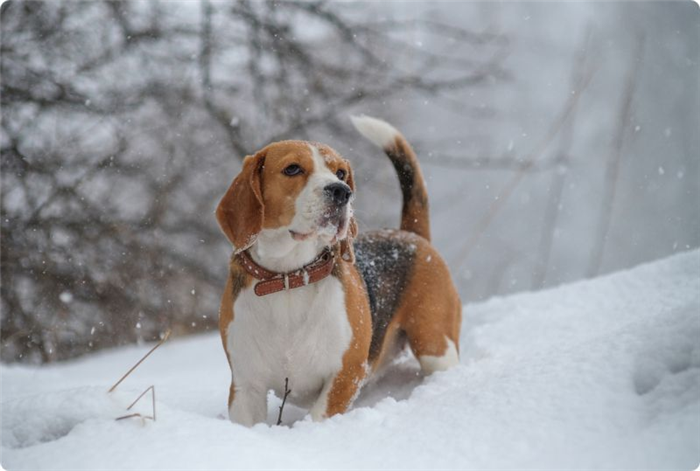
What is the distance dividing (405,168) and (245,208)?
1295 millimetres

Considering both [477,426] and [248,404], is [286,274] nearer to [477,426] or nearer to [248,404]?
[248,404]

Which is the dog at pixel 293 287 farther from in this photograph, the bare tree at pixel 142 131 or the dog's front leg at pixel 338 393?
the bare tree at pixel 142 131

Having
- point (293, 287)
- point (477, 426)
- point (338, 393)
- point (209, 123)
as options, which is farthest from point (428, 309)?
point (209, 123)

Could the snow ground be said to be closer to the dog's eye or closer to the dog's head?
the dog's head

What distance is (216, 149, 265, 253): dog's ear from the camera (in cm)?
233

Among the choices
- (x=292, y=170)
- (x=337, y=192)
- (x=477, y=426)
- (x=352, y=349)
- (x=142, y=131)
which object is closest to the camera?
(x=477, y=426)

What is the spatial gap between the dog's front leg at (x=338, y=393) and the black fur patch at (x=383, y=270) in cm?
34

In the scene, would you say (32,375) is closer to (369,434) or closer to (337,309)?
(337,309)

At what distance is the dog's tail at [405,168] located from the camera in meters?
3.31

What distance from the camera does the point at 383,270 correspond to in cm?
304

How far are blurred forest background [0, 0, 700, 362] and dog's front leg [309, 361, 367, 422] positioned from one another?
7.37ft

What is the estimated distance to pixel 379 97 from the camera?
5.77 m

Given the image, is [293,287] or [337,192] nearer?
[337,192]

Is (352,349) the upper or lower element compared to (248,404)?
upper
